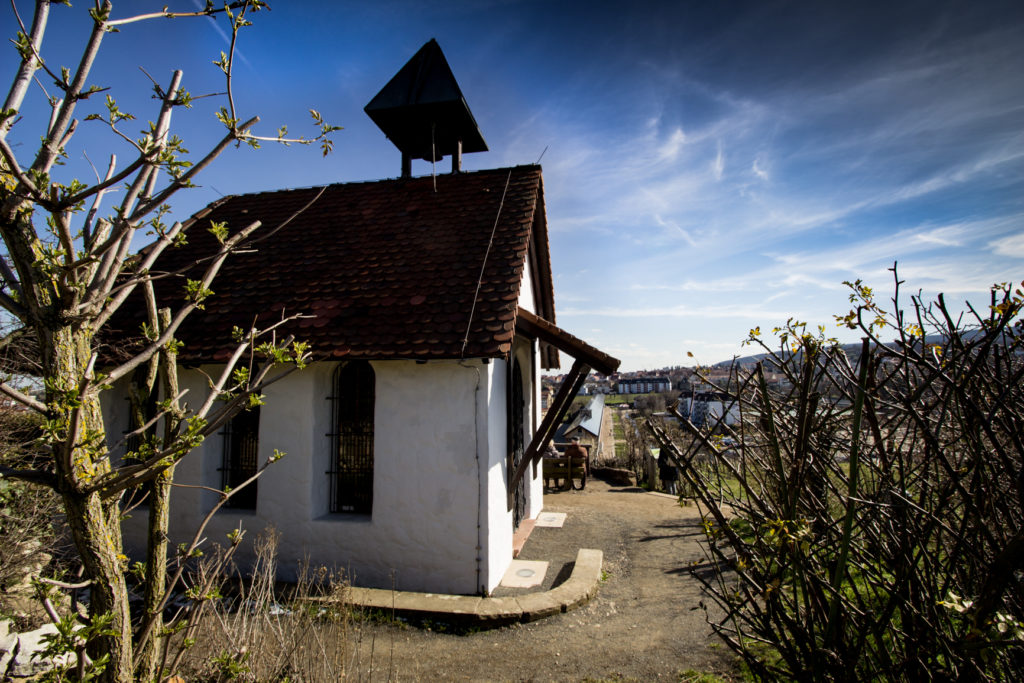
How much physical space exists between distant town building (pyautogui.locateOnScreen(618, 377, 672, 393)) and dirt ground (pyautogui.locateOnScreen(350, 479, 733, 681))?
242ft

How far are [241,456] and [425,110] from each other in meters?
7.17

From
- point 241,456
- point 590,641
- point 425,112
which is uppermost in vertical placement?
point 425,112

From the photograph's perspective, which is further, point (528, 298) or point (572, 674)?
point (528, 298)

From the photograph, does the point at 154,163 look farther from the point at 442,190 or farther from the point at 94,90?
the point at 442,190

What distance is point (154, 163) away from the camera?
1.95 metres

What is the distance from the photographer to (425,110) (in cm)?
1018

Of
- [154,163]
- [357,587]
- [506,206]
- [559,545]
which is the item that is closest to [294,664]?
[357,587]

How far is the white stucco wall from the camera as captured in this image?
627cm

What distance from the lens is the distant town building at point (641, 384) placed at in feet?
263

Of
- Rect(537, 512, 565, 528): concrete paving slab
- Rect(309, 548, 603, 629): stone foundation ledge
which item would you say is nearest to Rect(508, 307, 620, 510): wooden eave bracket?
Rect(309, 548, 603, 629): stone foundation ledge

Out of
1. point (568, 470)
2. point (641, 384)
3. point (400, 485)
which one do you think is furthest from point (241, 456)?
point (641, 384)

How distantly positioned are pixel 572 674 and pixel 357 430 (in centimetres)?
405

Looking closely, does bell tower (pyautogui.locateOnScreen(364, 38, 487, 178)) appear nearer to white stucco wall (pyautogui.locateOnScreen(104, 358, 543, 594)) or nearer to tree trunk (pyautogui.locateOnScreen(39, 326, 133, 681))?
white stucco wall (pyautogui.locateOnScreen(104, 358, 543, 594))

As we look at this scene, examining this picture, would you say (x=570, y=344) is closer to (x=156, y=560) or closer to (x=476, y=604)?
(x=476, y=604)
